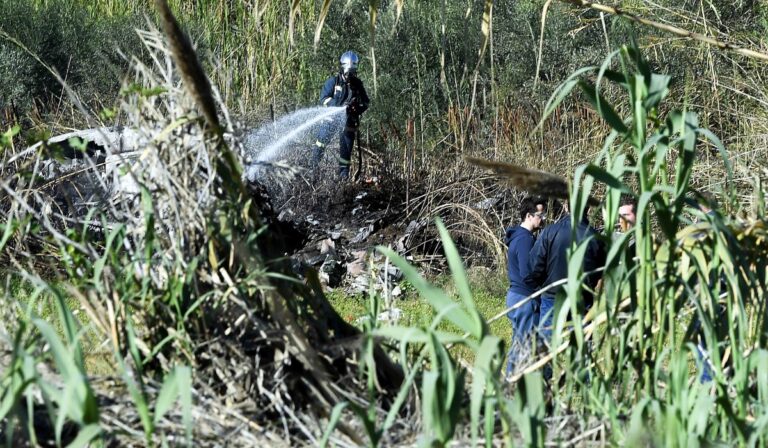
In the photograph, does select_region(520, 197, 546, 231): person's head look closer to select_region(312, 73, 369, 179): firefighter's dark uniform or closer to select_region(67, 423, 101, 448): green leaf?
select_region(312, 73, 369, 179): firefighter's dark uniform

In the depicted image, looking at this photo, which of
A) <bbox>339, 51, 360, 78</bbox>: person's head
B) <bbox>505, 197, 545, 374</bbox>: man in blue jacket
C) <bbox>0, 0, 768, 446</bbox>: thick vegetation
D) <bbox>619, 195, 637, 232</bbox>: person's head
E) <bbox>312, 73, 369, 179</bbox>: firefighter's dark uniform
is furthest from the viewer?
<bbox>339, 51, 360, 78</bbox>: person's head

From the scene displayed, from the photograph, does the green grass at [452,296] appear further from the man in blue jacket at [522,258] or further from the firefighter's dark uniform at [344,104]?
the firefighter's dark uniform at [344,104]

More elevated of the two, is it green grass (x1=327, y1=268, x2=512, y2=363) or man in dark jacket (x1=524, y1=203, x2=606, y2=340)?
man in dark jacket (x1=524, y1=203, x2=606, y2=340)

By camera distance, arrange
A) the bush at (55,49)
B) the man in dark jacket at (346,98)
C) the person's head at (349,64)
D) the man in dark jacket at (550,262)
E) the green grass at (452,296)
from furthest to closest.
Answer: the bush at (55,49)
the person's head at (349,64)
the man in dark jacket at (346,98)
the green grass at (452,296)
the man in dark jacket at (550,262)

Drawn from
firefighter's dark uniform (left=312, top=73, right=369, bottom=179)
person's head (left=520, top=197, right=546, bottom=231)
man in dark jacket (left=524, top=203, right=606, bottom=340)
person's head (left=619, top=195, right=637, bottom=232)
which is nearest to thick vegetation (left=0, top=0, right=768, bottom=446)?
person's head (left=619, top=195, right=637, bottom=232)

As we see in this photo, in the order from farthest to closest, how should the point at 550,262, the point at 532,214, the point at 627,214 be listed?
1. the point at 532,214
2. the point at 550,262
3. the point at 627,214

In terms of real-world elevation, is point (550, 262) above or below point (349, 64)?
below

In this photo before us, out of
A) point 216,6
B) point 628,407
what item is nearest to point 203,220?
point 628,407

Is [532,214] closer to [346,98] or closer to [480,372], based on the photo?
[480,372]

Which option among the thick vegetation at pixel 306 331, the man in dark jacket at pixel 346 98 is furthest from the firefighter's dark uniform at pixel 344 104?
the thick vegetation at pixel 306 331

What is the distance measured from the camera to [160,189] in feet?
9.75

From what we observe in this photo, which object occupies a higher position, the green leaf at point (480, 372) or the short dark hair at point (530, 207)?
the green leaf at point (480, 372)

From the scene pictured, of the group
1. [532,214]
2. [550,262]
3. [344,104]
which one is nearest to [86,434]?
[550,262]

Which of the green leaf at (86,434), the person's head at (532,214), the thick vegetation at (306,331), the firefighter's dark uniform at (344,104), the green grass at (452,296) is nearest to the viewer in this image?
the green leaf at (86,434)
